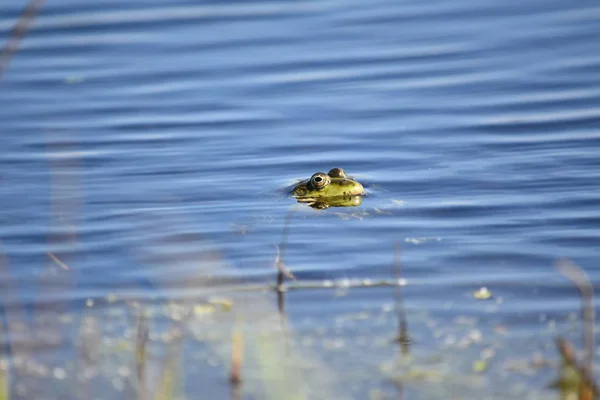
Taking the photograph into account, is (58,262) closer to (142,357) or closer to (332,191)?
(142,357)

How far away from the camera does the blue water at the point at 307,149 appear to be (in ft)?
20.1

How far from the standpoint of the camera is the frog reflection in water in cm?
753

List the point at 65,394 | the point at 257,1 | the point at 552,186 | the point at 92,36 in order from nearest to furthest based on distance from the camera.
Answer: the point at 65,394
the point at 552,186
the point at 92,36
the point at 257,1

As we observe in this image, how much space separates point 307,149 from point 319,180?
5.41ft

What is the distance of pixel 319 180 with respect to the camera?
24.5ft

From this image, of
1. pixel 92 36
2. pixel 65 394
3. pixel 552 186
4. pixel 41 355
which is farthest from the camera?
pixel 92 36

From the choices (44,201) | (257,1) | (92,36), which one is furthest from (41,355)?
(257,1)

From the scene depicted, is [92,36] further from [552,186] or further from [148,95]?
[552,186]

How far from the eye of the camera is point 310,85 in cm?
1097

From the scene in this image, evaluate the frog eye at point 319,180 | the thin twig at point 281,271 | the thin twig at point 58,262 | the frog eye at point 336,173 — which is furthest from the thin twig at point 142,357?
the frog eye at point 336,173

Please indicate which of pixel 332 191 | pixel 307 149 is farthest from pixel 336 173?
pixel 307 149

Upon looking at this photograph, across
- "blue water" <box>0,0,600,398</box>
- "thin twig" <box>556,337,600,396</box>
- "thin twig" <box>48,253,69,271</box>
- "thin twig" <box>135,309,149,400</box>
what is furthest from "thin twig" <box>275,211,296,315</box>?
"thin twig" <box>556,337,600,396</box>

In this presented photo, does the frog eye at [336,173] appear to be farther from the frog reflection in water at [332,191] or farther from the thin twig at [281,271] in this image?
the thin twig at [281,271]

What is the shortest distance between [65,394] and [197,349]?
2.24ft
